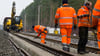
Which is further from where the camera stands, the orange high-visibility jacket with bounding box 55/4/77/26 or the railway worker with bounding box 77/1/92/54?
the orange high-visibility jacket with bounding box 55/4/77/26

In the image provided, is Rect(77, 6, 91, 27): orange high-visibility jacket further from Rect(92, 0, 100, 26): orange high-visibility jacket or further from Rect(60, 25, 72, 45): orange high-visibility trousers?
Rect(60, 25, 72, 45): orange high-visibility trousers

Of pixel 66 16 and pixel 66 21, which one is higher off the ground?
pixel 66 16

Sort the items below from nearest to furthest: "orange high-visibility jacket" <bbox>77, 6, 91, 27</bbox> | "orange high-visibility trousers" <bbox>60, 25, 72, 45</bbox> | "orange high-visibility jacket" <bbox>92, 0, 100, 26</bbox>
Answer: "orange high-visibility jacket" <bbox>92, 0, 100, 26</bbox>
"orange high-visibility jacket" <bbox>77, 6, 91, 27</bbox>
"orange high-visibility trousers" <bbox>60, 25, 72, 45</bbox>

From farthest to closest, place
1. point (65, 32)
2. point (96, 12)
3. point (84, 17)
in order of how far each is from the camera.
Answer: point (65, 32) < point (84, 17) < point (96, 12)

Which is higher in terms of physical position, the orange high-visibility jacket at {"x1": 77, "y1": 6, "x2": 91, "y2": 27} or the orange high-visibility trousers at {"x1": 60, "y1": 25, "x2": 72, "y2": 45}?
Answer: the orange high-visibility jacket at {"x1": 77, "y1": 6, "x2": 91, "y2": 27}

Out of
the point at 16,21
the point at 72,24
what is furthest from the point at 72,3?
the point at 72,24

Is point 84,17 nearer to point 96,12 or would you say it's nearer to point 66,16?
point 96,12

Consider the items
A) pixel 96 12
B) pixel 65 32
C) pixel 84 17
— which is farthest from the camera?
pixel 65 32

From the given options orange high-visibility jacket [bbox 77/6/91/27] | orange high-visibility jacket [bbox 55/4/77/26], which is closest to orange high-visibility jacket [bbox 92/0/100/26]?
orange high-visibility jacket [bbox 77/6/91/27]

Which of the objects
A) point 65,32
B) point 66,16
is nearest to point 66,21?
point 66,16

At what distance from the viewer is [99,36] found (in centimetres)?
354

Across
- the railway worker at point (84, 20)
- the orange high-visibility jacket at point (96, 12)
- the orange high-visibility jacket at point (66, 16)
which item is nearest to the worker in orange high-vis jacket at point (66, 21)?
the orange high-visibility jacket at point (66, 16)

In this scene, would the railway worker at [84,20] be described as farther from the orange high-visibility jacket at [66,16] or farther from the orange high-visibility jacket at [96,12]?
the orange high-visibility jacket at [66,16]

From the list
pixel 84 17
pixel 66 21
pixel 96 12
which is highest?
pixel 96 12
